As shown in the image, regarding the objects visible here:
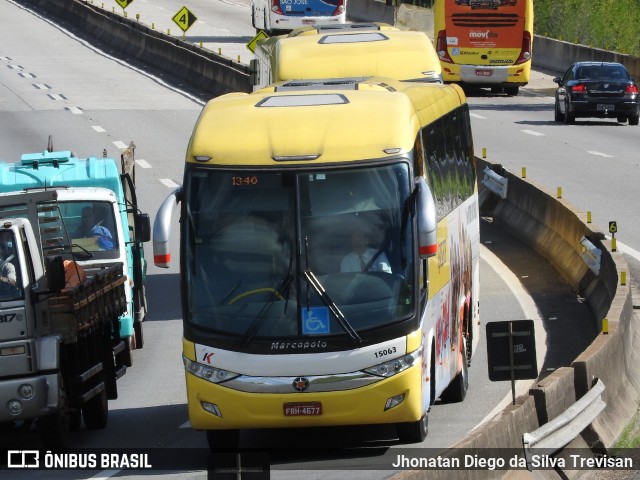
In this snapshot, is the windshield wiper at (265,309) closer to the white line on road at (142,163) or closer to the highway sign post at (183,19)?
the white line on road at (142,163)

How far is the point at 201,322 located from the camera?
14125 mm

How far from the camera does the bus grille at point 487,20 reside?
49.2 metres

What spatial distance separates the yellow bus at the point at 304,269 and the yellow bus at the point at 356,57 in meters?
8.52

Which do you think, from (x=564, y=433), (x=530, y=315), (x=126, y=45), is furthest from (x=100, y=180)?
(x=126, y=45)

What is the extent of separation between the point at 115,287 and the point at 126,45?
47239 millimetres

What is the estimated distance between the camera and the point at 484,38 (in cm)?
4962

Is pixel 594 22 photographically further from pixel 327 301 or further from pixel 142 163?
pixel 327 301

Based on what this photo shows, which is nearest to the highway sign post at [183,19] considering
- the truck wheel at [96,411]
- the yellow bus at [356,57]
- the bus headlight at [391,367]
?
the yellow bus at [356,57]

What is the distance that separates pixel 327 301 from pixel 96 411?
319cm

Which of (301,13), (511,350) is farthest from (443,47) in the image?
(511,350)

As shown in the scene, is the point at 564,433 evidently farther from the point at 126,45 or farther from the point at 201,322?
the point at 126,45

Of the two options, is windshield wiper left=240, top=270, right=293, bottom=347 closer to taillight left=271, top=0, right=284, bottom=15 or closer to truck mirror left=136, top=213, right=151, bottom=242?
truck mirror left=136, top=213, right=151, bottom=242

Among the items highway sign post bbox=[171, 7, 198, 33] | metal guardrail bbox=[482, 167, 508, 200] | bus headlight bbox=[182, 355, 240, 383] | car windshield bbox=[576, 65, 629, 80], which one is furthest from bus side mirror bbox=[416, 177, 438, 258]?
highway sign post bbox=[171, 7, 198, 33]

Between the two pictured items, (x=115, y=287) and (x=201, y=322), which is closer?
(x=201, y=322)
